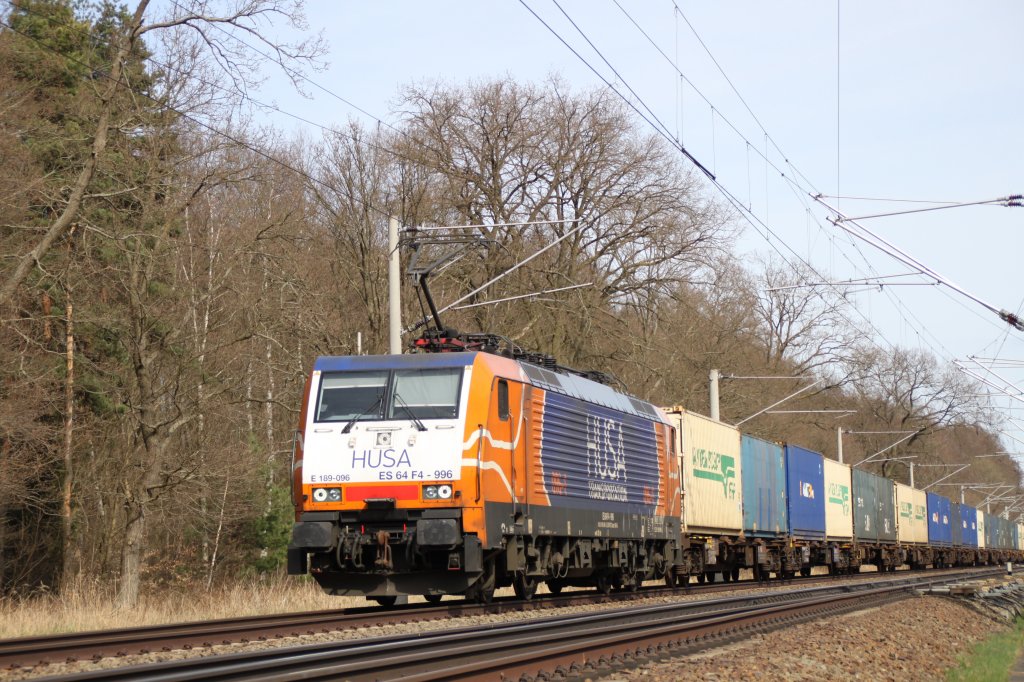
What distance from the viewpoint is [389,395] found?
54.6 feet

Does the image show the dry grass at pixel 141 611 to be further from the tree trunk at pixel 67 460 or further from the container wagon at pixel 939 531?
the container wagon at pixel 939 531

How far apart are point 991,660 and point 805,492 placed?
1859 cm

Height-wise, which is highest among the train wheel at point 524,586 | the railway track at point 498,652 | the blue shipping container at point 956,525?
the blue shipping container at point 956,525

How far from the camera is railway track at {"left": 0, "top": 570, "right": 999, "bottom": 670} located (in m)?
11.4

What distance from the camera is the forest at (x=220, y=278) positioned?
24.8 meters

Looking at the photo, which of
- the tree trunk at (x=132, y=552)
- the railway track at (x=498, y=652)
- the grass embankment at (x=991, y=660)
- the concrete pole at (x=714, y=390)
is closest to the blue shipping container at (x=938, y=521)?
the concrete pole at (x=714, y=390)

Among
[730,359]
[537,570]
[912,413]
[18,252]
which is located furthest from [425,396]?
[912,413]

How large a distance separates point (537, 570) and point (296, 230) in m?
20.8

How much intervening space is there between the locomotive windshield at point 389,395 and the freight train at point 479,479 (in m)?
0.02

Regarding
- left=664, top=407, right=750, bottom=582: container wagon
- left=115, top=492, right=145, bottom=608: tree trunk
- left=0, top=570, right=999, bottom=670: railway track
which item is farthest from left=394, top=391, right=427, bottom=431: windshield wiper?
left=115, top=492, right=145, bottom=608: tree trunk

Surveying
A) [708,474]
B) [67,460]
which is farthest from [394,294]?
[67,460]

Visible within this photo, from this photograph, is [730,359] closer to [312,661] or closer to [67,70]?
[67,70]

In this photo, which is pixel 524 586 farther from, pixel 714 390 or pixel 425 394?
pixel 714 390

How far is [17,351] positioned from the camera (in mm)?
25125
